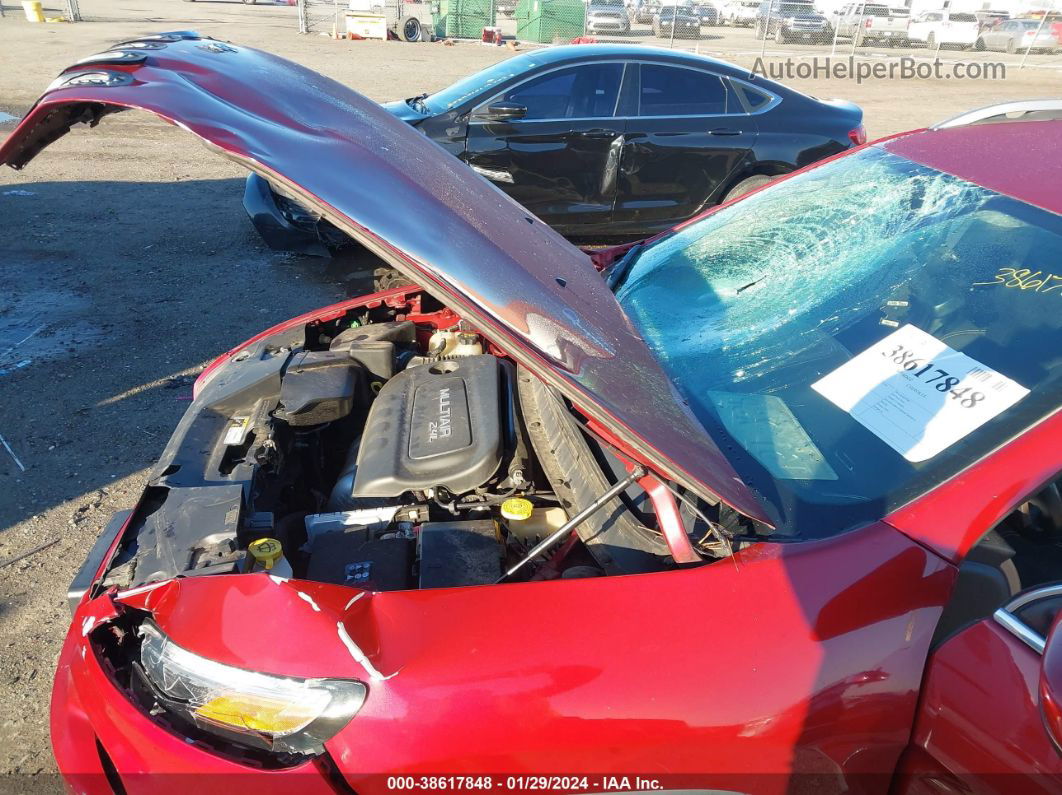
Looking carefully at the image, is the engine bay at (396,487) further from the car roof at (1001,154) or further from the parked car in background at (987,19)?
the parked car in background at (987,19)

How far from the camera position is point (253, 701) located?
136 cm

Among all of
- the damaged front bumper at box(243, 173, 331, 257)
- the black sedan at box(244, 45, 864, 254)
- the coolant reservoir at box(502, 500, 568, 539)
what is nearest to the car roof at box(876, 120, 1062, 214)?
the coolant reservoir at box(502, 500, 568, 539)

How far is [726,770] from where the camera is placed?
4.26 feet

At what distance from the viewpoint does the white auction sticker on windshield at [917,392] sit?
5.06 feet

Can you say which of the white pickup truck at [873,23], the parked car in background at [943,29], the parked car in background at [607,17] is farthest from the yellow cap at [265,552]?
the parked car in background at [943,29]

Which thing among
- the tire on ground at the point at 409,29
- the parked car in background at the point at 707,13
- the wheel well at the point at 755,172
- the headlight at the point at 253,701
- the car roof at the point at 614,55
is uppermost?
the parked car in background at the point at 707,13

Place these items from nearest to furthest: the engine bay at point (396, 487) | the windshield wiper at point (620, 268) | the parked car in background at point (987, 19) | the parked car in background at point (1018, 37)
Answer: the engine bay at point (396, 487), the windshield wiper at point (620, 268), the parked car in background at point (1018, 37), the parked car in background at point (987, 19)

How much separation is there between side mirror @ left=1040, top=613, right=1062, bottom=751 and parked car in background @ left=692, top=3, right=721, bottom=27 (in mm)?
24918

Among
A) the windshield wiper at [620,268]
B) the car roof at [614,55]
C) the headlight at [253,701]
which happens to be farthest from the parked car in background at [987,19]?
the headlight at [253,701]

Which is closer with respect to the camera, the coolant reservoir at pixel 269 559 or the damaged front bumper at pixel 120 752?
the damaged front bumper at pixel 120 752

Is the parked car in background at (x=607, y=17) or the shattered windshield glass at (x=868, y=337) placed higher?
the parked car in background at (x=607, y=17)

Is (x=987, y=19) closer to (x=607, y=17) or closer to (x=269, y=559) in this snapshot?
(x=607, y=17)

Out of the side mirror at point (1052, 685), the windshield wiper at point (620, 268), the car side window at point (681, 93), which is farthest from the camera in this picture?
the car side window at point (681, 93)
